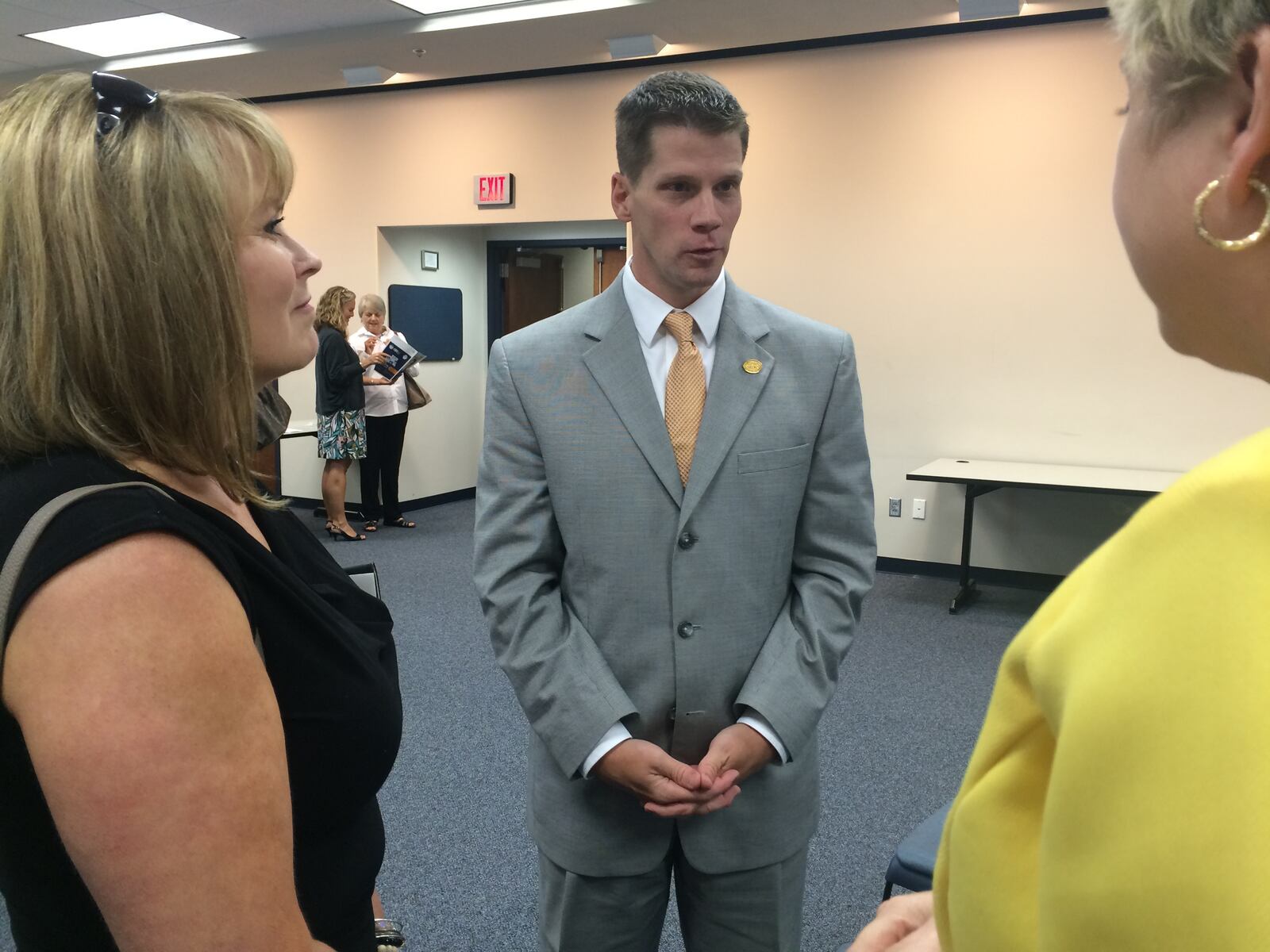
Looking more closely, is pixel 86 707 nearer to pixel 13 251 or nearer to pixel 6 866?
pixel 6 866

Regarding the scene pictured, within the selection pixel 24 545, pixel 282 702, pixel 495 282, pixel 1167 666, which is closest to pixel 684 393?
pixel 282 702

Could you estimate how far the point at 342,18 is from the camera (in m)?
5.37

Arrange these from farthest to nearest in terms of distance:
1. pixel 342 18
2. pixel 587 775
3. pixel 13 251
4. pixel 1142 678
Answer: pixel 342 18 < pixel 587 775 < pixel 13 251 < pixel 1142 678

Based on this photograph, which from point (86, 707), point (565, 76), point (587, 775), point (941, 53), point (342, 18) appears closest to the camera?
point (86, 707)

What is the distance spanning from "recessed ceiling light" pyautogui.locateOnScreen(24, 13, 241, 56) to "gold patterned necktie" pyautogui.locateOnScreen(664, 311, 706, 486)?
5.53 meters

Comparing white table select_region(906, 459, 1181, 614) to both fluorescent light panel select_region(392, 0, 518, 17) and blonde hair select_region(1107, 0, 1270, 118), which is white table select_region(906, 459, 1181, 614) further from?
blonde hair select_region(1107, 0, 1270, 118)

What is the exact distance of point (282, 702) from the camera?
86 centimetres

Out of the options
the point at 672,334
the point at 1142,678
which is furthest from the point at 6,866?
the point at 672,334

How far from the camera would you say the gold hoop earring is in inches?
17.8

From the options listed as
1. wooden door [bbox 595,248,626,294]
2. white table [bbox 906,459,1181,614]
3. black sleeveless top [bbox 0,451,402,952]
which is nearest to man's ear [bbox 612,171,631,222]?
black sleeveless top [bbox 0,451,402,952]

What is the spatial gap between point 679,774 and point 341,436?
5.35 meters

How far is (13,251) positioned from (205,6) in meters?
5.40

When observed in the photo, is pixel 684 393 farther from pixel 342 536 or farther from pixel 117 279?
pixel 342 536

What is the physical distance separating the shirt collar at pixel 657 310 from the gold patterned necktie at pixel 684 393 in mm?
14
